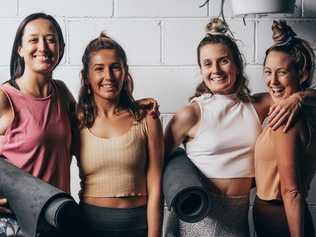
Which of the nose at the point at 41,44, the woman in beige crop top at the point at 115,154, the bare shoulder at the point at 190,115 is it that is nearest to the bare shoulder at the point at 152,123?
the woman in beige crop top at the point at 115,154

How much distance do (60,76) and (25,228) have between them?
0.62m

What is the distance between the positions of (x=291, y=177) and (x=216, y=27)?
23.8 inches

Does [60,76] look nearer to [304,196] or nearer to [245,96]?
[245,96]

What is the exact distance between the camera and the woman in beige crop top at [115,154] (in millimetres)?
1990

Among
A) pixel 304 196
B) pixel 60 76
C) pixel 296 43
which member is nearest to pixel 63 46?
pixel 60 76

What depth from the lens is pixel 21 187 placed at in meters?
1.81

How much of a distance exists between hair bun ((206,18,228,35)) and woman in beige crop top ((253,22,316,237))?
0.18 meters

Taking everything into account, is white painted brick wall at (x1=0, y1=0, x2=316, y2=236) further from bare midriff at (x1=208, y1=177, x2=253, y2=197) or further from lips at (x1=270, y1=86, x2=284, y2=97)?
bare midriff at (x1=208, y1=177, x2=253, y2=197)

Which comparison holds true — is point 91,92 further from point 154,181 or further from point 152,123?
point 154,181

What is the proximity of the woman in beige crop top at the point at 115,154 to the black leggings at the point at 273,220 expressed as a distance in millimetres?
351

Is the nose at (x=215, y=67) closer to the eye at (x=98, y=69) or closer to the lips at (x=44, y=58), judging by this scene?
the eye at (x=98, y=69)

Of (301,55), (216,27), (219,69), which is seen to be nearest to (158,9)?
(216,27)

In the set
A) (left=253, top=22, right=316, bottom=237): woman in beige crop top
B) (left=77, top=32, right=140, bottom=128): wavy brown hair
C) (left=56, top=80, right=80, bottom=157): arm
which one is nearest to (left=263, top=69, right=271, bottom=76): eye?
(left=253, top=22, right=316, bottom=237): woman in beige crop top

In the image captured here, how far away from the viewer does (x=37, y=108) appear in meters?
1.98
